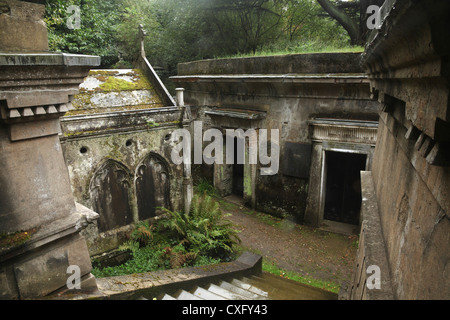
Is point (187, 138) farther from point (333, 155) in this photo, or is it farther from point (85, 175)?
point (333, 155)

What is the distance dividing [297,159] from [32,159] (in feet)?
25.2

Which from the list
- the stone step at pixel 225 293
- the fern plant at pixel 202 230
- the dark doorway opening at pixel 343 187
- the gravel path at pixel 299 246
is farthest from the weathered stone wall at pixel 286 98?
the stone step at pixel 225 293

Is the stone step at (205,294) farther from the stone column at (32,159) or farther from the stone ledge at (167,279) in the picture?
the stone column at (32,159)

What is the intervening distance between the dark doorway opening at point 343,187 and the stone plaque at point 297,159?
705 mm

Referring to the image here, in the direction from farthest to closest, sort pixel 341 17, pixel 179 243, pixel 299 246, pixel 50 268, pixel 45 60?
pixel 341 17
pixel 299 246
pixel 179 243
pixel 50 268
pixel 45 60

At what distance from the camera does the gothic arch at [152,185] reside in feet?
27.0

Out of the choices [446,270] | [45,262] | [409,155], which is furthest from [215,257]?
[446,270]

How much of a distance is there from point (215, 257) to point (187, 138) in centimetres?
339

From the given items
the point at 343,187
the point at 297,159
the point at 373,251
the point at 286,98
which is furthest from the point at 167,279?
the point at 343,187

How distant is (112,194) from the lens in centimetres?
776

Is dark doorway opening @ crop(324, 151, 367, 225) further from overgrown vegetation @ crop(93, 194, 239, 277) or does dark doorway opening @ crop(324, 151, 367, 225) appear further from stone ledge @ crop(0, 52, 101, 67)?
stone ledge @ crop(0, 52, 101, 67)

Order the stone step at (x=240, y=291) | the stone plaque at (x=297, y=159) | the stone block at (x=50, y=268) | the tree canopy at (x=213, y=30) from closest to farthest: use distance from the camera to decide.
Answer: the stone block at (x=50, y=268) < the stone step at (x=240, y=291) < the stone plaque at (x=297, y=159) < the tree canopy at (x=213, y=30)

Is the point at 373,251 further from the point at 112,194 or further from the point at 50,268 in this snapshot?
the point at 112,194

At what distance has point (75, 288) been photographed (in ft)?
10.4
